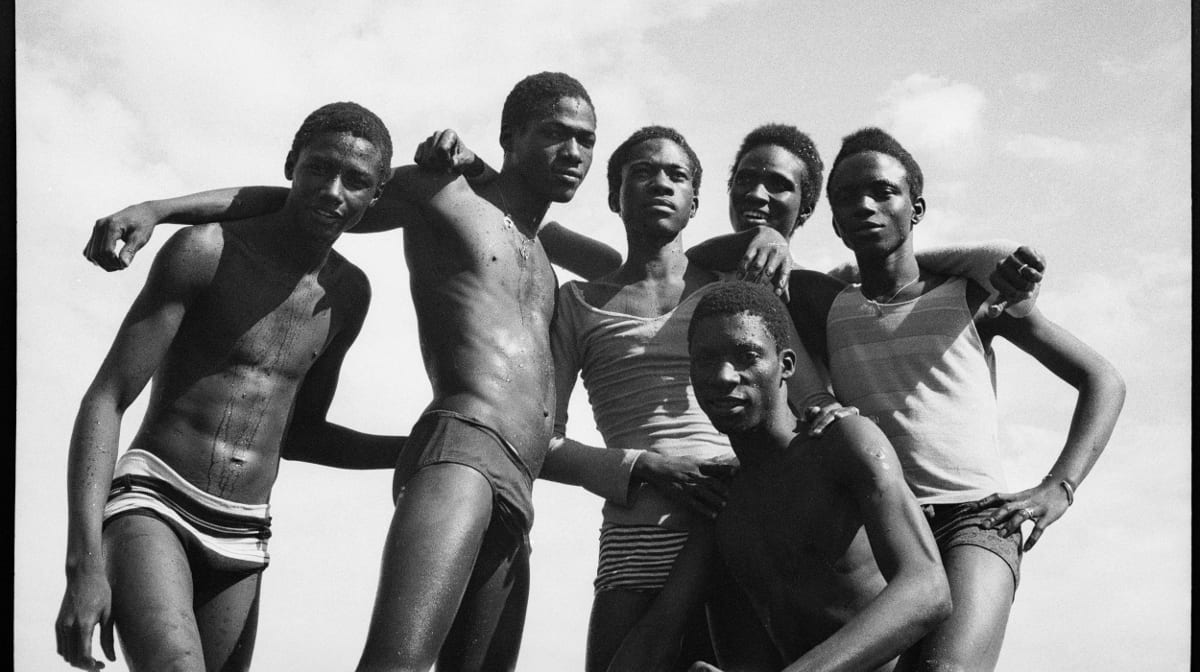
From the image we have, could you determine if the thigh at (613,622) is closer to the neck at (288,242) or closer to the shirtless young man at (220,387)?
the shirtless young man at (220,387)

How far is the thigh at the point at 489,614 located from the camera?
25.7 feet

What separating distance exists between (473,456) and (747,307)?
1.38m

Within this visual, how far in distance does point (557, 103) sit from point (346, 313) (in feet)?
4.76

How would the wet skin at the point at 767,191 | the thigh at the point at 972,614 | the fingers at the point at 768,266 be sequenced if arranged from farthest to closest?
the wet skin at the point at 767,191 < the fingers at the point at 768,266 < the thigh at the point at 972,614

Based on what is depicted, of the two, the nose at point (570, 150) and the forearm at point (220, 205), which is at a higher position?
the nose at point (570, 150)

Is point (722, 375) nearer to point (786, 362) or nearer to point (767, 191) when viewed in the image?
point (786, 362)

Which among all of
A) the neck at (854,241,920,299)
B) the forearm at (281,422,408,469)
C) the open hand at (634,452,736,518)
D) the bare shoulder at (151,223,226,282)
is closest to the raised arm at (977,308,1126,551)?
the neck at (854,241,920,299)

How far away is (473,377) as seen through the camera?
7.81 metres

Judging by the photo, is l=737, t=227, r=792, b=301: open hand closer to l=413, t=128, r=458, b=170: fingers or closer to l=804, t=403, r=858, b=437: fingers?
l=804, t=403, r=858, b=437: fingers

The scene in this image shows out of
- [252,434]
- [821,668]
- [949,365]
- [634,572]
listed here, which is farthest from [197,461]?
[949,365]

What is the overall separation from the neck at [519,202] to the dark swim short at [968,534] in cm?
234

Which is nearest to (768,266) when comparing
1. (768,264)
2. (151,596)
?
(768,264)

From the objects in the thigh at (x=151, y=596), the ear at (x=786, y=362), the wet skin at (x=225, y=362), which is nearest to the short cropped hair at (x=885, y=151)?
the ear at (x=786, y=362)

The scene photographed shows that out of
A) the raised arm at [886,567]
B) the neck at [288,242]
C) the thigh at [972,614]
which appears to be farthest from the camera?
the neck at [288,242]
